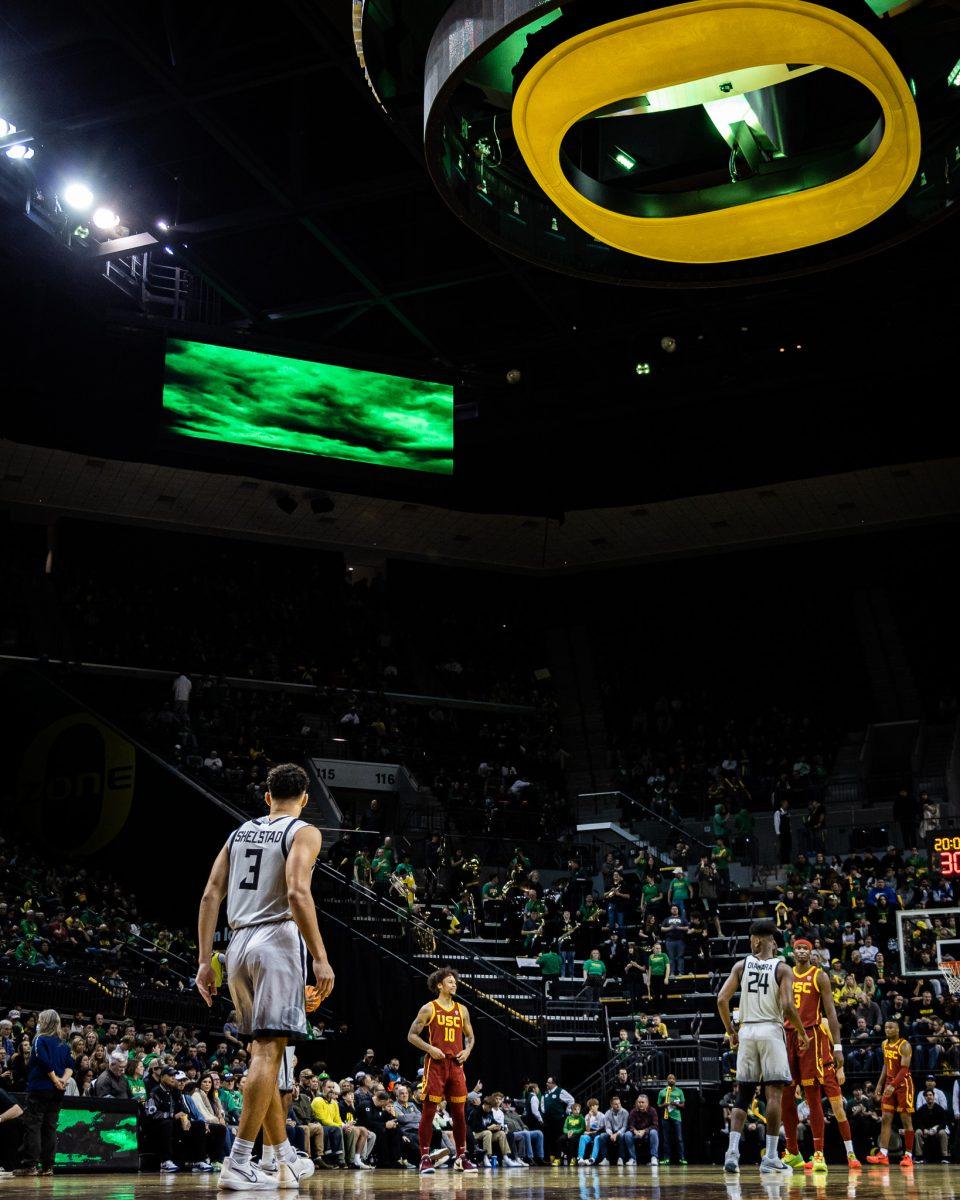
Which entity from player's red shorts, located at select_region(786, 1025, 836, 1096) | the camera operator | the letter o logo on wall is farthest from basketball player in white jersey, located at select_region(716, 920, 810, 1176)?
the letter o logo on wall

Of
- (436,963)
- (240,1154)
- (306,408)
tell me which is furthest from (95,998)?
(240,1154)

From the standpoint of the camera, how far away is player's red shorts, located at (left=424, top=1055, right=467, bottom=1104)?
13438 mm

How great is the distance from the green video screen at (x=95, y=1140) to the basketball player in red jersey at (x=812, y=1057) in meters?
7.74

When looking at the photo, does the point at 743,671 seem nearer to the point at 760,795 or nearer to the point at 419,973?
the point at 760,795

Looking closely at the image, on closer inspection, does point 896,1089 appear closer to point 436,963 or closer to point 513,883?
point 436,963

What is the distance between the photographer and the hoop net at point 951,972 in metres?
23.9

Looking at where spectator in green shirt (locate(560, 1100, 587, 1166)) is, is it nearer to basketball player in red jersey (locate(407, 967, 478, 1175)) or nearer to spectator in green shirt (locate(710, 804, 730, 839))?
basketball player in red jersey (locate(407, 967, 478, 1175))

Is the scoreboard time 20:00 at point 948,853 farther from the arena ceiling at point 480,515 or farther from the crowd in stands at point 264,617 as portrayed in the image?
the crowd in stands at point 264,617

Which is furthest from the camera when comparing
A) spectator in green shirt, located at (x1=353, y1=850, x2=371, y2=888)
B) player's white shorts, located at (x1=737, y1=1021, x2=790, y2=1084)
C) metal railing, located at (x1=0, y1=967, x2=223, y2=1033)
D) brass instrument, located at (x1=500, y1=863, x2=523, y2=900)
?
brass instrument, located at (x1=500, y1=863, x2=523, y2=900)

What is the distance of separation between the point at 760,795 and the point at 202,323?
17.5 metres

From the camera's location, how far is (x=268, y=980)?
22.8ft

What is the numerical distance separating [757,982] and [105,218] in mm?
20917

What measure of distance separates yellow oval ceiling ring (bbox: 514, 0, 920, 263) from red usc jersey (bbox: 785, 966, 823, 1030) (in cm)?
915

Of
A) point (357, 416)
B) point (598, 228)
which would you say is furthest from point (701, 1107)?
point (357, 416)
